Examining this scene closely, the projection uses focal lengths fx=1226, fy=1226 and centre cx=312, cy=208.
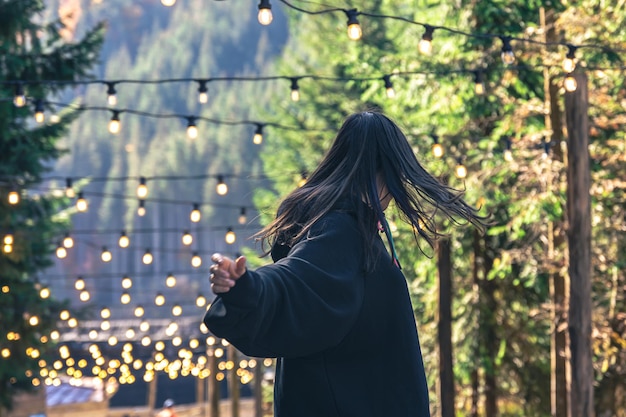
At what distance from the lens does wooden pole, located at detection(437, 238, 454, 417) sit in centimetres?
1820

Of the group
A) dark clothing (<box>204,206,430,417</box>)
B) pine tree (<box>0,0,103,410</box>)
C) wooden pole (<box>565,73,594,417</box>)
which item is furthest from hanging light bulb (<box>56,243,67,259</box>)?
dark clothing (<box>204,206,430,417</box>)

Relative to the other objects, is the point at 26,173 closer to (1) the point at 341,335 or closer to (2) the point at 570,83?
(2) the point at 570,83

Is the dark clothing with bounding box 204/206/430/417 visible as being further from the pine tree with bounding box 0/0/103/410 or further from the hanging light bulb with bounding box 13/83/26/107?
the pine tree with bounding box 0/0/103/410

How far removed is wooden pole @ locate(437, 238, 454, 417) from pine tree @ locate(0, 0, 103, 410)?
720cm

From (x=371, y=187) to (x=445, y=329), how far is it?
616 inches

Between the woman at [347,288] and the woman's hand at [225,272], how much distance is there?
0.37ft

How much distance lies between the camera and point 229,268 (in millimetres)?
2652

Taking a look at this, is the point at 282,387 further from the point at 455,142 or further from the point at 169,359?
the point at 169,359

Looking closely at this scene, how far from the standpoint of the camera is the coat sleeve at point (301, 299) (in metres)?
2.76

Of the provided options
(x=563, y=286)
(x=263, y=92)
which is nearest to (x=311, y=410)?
(x=563, y=286)

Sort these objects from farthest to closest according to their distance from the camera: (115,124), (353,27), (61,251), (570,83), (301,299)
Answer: (61,251), (115,124), (570,83), (353,27), (301,299)

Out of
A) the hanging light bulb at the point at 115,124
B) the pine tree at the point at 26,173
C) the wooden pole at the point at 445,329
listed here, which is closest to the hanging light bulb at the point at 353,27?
the hanging light bulb at the point at 115,124

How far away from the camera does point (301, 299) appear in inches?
115

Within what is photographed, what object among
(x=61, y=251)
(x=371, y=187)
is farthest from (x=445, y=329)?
(x=371, y=187)
